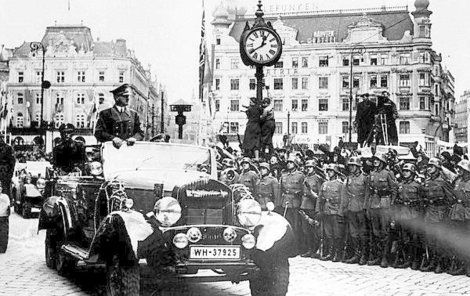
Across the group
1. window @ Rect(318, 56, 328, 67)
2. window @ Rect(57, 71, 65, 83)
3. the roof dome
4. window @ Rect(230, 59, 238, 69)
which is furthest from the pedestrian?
the roof dome

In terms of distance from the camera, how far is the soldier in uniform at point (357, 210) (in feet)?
35.5

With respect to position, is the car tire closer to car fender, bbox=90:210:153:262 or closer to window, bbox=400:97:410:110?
car fender, bbox=90:210:153:262

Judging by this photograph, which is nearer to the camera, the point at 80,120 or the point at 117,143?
the point at 117,143

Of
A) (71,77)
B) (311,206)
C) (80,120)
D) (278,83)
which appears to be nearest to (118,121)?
(311,206)

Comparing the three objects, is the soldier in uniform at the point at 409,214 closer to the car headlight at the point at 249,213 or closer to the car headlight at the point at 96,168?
the car headlight at the point at 249,213

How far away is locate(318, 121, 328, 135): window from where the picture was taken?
2886 inches

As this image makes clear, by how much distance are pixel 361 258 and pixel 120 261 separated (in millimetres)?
5104

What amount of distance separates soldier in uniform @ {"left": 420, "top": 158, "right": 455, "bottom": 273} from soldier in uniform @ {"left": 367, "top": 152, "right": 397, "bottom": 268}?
1.95 ft

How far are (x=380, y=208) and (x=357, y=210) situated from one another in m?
0.39

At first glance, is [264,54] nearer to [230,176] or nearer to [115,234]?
[230,176]

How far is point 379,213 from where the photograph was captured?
10.7 m

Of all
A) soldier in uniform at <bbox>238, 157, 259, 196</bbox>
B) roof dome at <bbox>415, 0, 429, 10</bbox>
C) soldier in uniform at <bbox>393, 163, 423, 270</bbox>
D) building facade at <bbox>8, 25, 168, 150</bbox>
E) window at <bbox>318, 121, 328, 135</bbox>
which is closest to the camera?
soldier in uniform at <bbox>393, 163, 423, 270</bbox>

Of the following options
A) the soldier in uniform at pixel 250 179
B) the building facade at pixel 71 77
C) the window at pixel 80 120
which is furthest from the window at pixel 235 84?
the soldier in uniform at pixel 250 179

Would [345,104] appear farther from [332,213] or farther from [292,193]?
[332,213]
